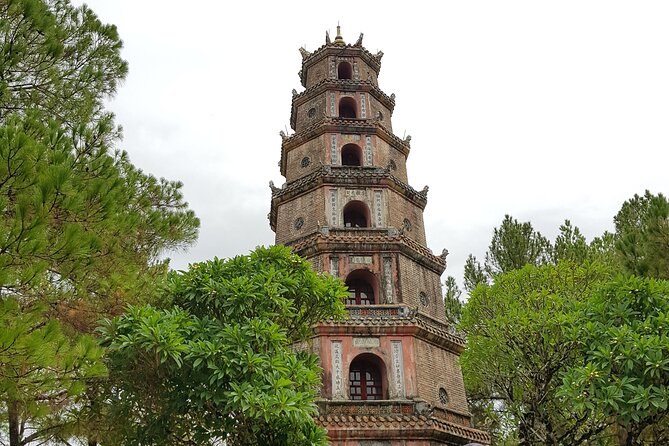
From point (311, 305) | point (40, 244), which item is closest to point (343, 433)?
point (311, 305)

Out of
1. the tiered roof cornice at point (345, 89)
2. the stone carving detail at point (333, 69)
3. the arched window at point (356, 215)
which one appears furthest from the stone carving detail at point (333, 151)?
the stone carving detail at point (333, 69)

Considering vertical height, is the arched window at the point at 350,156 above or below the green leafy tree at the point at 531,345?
above

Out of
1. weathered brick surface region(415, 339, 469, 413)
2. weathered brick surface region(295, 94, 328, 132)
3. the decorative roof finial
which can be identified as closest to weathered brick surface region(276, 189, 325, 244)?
weathered brick surface region(295, 94, 328, 132)

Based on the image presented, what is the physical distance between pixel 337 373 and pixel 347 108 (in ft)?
37.6

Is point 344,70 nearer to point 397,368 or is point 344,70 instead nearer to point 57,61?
point 397,368

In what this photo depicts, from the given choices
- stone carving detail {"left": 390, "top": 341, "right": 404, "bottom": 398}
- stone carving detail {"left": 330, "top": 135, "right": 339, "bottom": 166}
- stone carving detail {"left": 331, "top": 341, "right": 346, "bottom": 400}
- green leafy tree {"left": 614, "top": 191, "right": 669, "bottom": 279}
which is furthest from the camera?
stone carving detail {"left": 330, "top": 135, "right": 339, "bottom": 166}

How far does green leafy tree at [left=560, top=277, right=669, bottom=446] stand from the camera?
12.4m

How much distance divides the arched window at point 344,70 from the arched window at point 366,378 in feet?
39.1

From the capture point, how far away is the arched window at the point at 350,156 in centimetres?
2216

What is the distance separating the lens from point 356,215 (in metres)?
21.2

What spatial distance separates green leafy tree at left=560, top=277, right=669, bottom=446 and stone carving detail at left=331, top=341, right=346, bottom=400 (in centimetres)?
582

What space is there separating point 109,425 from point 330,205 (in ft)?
36.6

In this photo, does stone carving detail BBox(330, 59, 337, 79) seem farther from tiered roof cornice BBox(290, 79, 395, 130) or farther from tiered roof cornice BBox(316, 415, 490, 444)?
tiered roof cornice BBox(316, 415, 490, 444)

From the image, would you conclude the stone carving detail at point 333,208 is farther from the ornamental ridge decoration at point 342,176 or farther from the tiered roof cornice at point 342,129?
the tiered roof cornice at point 342,129
